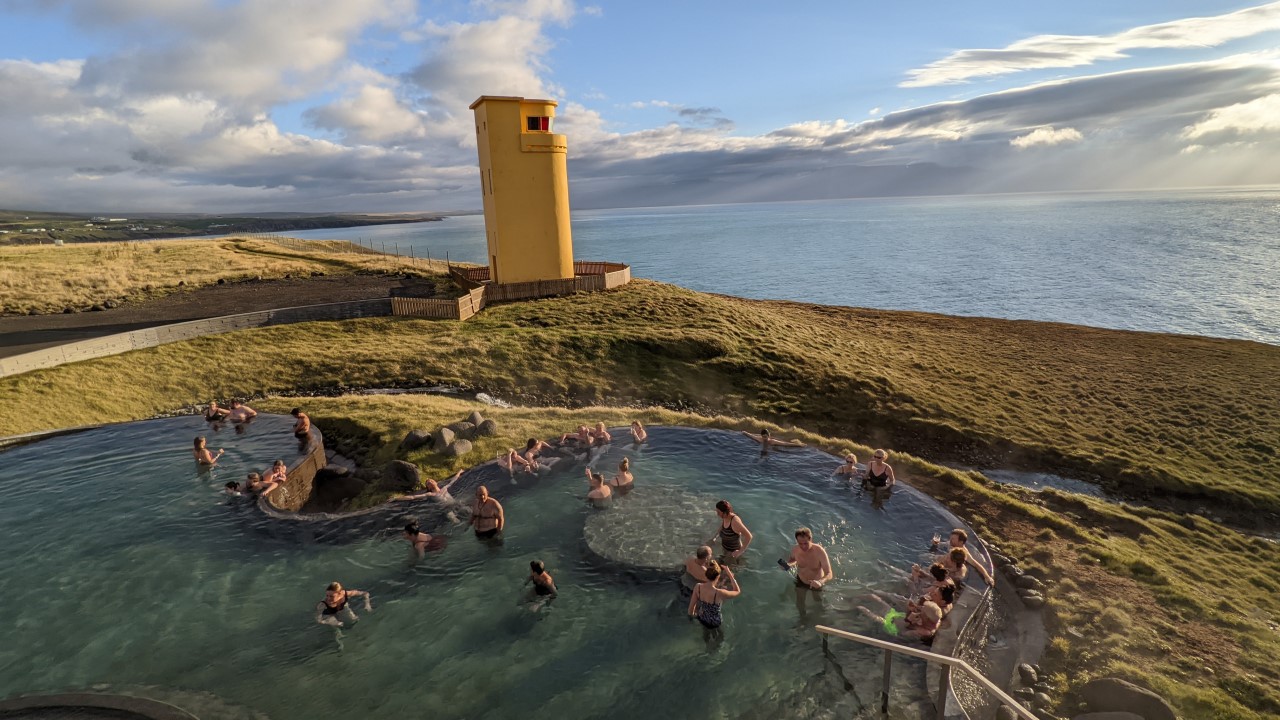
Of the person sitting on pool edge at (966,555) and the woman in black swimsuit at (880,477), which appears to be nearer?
the person sitting on pool edge at (966,555)

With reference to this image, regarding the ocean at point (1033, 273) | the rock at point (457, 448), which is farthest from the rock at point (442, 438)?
the ocean at point (1033, 273)

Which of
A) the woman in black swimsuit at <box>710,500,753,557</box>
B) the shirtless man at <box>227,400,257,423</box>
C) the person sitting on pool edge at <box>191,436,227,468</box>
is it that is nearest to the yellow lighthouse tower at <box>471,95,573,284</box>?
the shirtless man at <box>227,400,257,423</box>

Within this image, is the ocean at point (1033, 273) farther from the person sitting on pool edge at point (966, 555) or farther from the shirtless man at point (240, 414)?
the shirtless man at point (240, 414)

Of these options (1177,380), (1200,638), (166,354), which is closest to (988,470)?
(1200,638)

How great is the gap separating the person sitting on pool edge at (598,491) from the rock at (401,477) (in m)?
5.27

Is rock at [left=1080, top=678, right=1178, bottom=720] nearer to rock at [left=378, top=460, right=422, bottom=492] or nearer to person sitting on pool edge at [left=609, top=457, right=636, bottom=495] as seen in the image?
person sitting on pool edge at [left=609, top=457, right=636, bottom=495]

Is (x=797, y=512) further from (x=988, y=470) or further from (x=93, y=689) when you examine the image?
(x=93, y=689)

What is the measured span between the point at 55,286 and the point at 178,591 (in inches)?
1876

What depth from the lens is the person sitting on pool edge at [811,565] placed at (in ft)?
40.0

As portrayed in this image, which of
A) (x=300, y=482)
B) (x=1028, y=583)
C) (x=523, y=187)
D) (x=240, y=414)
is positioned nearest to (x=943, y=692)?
(x=1028, y=583)

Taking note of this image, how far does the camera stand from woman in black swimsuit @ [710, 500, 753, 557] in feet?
44.2

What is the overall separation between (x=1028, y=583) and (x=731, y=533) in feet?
20.5

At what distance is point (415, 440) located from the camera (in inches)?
762

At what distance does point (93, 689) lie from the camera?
9.86m
